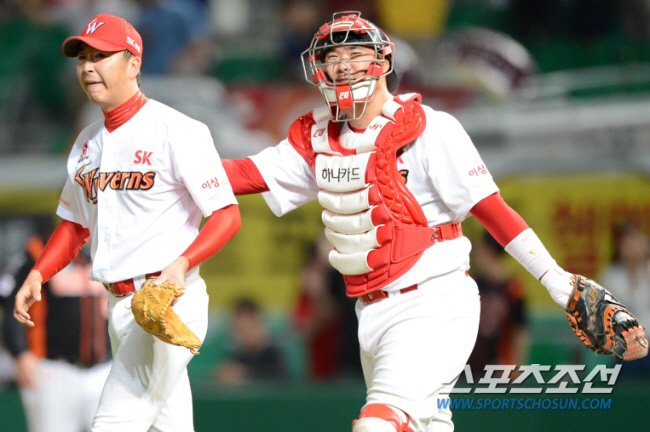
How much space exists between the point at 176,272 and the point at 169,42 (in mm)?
7011

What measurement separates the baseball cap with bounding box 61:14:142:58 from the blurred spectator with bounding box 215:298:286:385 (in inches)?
165

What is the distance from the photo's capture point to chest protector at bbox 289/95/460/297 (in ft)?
11.8

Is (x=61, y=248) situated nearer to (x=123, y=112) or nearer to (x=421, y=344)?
(x=123, y=112)

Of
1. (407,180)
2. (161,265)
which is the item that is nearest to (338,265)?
(407,180)

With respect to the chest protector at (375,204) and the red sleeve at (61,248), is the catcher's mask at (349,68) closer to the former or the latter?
the chest protector at (375,204)

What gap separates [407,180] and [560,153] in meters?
4.90

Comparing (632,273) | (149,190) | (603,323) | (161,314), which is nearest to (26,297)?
(149,190)

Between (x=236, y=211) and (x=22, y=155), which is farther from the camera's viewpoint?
(x=22, y=155)

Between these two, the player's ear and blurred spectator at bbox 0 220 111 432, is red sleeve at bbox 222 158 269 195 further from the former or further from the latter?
blurred spectator at bbox 0 220 111 432

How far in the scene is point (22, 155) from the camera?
29.3ft

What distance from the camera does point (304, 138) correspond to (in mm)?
3932

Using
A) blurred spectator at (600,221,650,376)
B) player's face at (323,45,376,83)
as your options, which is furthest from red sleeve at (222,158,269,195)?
blurred spectator at (600,221,650,376)

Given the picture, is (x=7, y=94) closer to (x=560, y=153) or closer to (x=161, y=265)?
(x=560, y=153)

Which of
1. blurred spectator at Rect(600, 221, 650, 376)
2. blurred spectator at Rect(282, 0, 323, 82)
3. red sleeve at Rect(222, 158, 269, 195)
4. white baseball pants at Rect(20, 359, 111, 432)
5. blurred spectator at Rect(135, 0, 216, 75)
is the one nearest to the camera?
red sleeve at Rect(222, 158, 269, 195)
